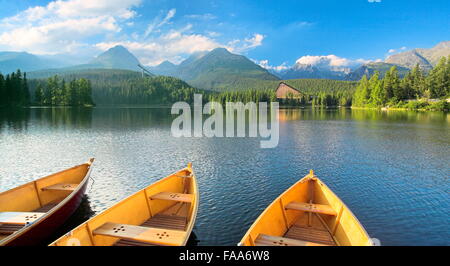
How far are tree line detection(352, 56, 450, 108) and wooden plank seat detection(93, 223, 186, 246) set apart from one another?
15376cm

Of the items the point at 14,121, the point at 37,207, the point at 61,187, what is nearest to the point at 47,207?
the point at 37,207

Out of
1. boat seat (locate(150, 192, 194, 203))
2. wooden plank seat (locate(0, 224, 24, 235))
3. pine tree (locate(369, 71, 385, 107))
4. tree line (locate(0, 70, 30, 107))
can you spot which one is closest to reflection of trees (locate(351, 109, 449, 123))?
pine tree (locate(369, 71, 385, 107))

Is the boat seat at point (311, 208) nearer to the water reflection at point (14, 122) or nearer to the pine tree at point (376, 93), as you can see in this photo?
the water reflection at point (14, 122)

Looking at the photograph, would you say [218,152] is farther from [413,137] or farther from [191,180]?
[413,137]

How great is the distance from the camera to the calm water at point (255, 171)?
16.2 meters

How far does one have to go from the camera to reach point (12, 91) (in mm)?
122250

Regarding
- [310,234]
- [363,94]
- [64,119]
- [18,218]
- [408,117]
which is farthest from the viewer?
A: [363,94]

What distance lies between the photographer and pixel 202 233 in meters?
14.4

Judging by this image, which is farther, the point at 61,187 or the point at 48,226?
the point at 61,187

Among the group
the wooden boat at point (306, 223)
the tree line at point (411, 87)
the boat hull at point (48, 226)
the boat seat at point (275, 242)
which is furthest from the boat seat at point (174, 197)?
the tree line at point (411, 87)

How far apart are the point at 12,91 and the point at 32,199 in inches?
5453

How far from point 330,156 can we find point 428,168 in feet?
32.3

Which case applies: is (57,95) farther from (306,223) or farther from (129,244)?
(306,223)
